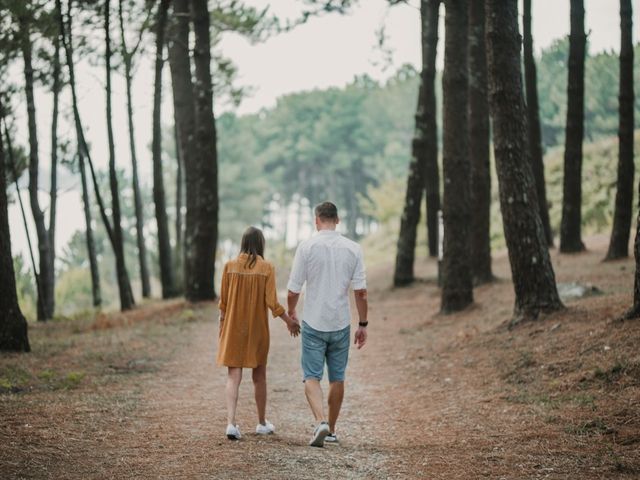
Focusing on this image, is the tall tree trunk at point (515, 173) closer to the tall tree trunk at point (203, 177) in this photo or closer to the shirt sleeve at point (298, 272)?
the shirt sleeve at point (298, 272)

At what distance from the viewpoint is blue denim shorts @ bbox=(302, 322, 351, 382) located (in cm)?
705

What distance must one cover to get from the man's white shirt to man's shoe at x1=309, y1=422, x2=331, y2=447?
0.82 metres

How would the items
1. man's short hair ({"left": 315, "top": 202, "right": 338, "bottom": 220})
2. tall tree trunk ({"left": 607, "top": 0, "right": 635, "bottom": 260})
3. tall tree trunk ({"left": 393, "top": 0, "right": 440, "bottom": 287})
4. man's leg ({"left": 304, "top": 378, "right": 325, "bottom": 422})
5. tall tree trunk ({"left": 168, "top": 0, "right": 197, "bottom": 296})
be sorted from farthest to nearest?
tall tree trunk ({"left": 393, "top": 0, "right": 440, "bottom": 287})
tall tree trunk ({"left": 168, "top": 0, "right": 197, "bottom": 296})
tall tree trunk ({"left": 607, "top": 0, "right": 635, "bottom": 260})
man's short hair ({"left": 315, "top": 202, "right": 338, "bottom": 220})
man's leg ({"left": 304, "top": 378, "right": 325, "bottom": 422})

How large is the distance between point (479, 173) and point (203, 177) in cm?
674

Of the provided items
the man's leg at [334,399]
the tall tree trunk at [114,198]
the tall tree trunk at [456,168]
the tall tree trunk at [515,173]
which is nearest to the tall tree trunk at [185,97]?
the tall tree trunk at [114,198]

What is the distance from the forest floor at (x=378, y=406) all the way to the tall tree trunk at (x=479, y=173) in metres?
3.01

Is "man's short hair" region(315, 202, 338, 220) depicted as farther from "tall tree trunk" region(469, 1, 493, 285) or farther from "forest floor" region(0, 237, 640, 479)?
"tall tree trunk" region(469, 1, 493, 285)

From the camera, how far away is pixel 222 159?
69000 millimetres

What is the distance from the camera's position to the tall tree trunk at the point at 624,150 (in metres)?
17.8

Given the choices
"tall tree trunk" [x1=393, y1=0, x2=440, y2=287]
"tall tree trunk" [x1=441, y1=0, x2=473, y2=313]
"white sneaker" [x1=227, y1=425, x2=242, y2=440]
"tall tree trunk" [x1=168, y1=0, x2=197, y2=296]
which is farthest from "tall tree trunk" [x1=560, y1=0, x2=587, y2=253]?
"white sneaker" [x1=227, y1=425, x2=242, y2=440]

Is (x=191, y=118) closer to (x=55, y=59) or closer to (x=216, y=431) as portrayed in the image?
(x=55, y=59)

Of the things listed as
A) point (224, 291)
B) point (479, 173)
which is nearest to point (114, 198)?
point (479, 173)

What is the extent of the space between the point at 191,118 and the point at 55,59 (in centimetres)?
530

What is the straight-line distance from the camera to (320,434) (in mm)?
6750
